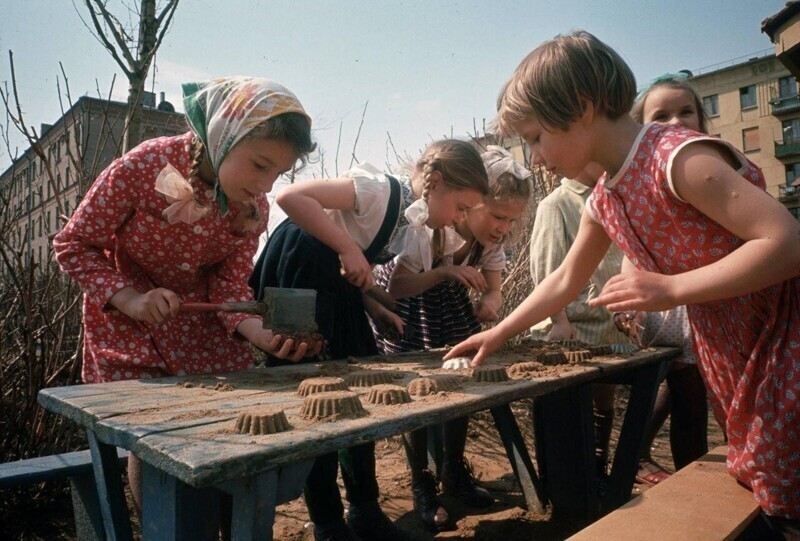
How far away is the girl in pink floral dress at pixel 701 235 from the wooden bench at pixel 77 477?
71.2 inches

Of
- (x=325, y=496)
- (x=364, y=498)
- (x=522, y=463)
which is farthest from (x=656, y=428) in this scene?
(x=325, y=496)

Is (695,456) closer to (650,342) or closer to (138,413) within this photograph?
(650,342)

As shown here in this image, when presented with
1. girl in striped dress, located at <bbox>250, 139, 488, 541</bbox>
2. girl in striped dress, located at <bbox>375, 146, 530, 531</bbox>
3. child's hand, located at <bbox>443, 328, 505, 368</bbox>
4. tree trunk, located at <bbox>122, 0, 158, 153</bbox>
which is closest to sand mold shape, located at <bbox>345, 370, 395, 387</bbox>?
child's hand, located at <bbox>443, 328, 505, 368</bbox>

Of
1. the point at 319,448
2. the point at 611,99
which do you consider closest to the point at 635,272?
the point at 611,99

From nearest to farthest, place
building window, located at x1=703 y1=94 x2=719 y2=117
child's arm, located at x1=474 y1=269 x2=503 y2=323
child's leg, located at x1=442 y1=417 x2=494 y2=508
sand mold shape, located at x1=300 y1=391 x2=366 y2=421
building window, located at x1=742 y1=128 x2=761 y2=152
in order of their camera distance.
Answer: sand mold shape, located at x1=300 y1=391 x2=366 y2=421 < child's leg, located at x1=442 y1=417 x2=494 y2=508 < child's arm, located at x1=474 y1=269 x2=503 y2=323 < building window, located at x1=742 y1=128 x2=761 y2=152 < building window, located at x1=703 y1=94 x2=719 y2=117

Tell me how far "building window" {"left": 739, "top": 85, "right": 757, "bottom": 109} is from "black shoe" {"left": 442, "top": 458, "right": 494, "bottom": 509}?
46.7 meters

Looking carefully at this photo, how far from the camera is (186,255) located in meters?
2.25

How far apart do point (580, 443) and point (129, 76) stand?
3.58 metres

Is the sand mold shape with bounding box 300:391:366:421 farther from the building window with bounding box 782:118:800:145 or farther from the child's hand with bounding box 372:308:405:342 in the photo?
the building window with bounding box 782:118:800:145

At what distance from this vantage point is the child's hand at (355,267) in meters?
2.49

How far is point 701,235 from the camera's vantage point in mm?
1596

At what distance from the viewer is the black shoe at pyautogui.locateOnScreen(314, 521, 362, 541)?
7.66ft

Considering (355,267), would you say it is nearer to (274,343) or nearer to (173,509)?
(274,343)

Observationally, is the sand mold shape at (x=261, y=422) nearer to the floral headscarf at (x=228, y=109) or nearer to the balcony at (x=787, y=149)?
the floral headscarf at (x=228, y=109)
